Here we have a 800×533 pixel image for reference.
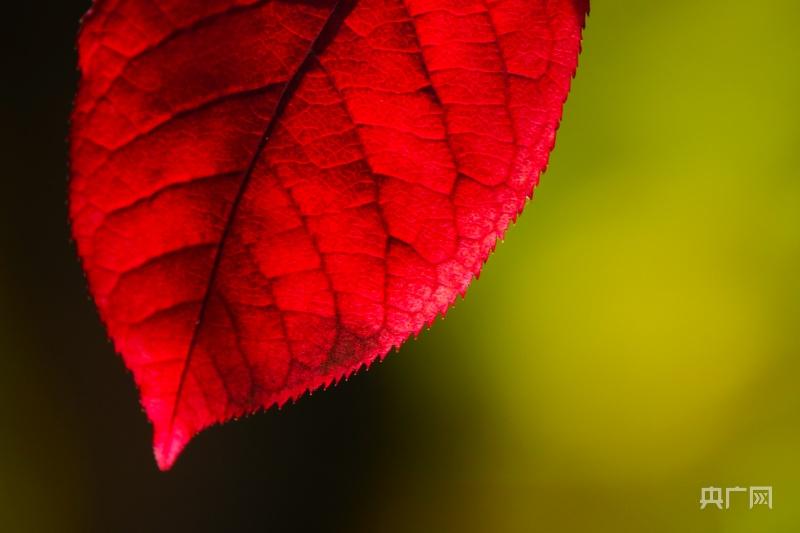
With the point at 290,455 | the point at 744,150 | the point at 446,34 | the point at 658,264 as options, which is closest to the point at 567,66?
the point at 446,34

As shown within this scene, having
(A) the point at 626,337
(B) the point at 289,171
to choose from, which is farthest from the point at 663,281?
(B) the point at 289,171

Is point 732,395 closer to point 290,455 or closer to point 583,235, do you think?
point 583,235

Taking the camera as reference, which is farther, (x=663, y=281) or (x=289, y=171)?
(x=663, y=281)

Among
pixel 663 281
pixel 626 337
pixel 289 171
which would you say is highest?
pixel 663 281

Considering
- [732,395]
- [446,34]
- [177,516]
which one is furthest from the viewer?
[177,516]

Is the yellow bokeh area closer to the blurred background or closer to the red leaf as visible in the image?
the blurred background

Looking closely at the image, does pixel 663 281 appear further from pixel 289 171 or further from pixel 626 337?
pixel 289 171

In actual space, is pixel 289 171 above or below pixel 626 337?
below
